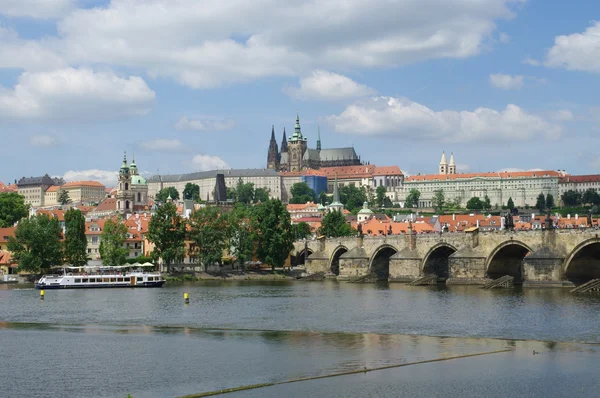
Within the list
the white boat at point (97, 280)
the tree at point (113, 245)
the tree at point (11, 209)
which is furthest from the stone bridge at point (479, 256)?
the tree at point (11, 209)

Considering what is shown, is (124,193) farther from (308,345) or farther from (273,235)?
(308,345)

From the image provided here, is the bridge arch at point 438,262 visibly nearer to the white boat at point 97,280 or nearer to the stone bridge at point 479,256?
the stone bridge at point 479,256

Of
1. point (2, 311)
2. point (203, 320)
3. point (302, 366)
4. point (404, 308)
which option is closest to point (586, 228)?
point (404, 308)

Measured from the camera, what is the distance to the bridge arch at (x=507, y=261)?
65000 mm

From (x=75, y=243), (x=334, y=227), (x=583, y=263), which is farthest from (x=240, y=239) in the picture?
(x=583, y=263)

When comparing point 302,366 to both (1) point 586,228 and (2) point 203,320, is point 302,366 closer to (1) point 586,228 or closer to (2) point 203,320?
(2) point 203,320

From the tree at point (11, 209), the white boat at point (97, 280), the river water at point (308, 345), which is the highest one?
the tree at point (11, 209)

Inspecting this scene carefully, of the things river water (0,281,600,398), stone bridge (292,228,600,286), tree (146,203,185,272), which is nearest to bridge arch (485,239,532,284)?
stone bridge (292,228,600,286)

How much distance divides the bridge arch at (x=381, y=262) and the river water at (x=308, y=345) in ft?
69.8

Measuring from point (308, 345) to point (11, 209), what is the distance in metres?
94.5

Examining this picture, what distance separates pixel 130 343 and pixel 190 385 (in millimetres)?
10121

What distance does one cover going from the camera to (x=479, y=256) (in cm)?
6562

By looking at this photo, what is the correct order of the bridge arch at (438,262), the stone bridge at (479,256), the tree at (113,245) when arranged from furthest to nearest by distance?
the tree at (113,245) < the bridge arch at (438,262) < the stone bridge at (479,256)

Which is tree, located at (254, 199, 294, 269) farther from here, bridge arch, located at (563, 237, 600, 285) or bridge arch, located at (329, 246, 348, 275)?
bridge arch, located at (563, 237, 600, 285)
